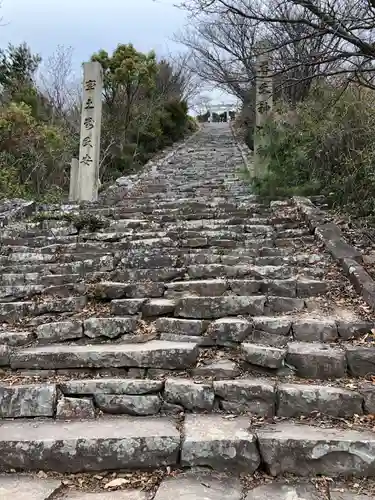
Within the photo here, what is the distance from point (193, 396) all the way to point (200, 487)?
686 millimetres

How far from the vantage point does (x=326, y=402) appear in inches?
124

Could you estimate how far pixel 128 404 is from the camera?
3.28m

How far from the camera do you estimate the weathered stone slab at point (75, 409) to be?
3.27 m

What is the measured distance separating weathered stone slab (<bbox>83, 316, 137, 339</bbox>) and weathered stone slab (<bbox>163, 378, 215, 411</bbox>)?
94cm

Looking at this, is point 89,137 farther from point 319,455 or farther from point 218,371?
point 319,455

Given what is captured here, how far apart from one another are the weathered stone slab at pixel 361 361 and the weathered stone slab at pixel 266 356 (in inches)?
18.2

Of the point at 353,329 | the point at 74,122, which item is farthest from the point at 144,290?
the point at 74,122

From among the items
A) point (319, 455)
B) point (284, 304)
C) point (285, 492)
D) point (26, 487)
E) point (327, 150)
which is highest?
point (327, 150)

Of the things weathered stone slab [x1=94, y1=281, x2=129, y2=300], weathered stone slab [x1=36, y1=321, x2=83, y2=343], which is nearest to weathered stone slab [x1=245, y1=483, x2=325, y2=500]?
weathered stone slab [x1=36, y1=321, x2=83, y2=343]

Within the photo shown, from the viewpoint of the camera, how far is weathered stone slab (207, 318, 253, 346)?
3.83 m

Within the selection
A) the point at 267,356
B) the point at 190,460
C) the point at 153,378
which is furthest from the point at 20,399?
the point at 267,356

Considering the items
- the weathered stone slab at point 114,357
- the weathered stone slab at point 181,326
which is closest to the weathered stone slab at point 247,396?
the weathered stone slab at point 114,357

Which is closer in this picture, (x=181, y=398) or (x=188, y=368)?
(x=181, y=398)

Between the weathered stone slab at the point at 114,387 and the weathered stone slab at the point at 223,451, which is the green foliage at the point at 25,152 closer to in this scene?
the weathered stone slab at the point at 114,387
